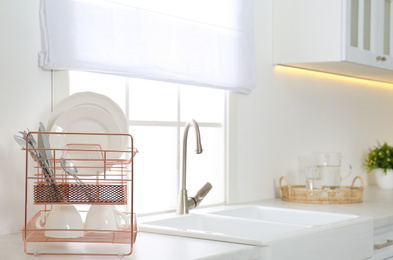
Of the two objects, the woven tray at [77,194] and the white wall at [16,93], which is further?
the white wall at [16,93]

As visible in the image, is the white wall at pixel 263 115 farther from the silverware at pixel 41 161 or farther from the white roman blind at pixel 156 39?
the silverware at pixel 41 161

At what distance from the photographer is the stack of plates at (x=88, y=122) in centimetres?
175

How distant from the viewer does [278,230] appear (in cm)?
209

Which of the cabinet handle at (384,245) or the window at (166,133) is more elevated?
the window at (166,133)

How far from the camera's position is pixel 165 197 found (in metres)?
2.39

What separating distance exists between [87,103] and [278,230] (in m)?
0.78

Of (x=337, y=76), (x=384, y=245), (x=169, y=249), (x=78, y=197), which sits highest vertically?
(x=337, y=76)

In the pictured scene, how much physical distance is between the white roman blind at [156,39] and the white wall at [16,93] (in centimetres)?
4

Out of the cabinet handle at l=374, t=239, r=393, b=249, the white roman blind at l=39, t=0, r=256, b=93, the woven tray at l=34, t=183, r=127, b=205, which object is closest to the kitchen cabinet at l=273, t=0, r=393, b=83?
the white roman blind at l=39, t=0, r=256, b=93

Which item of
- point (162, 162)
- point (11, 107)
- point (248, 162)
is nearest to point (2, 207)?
point (11, 107)

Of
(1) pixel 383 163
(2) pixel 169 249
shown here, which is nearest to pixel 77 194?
(2) pixel 169 249

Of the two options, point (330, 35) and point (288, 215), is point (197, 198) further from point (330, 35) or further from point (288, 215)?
point (330, 35)

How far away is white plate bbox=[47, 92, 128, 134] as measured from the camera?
70.3 inches

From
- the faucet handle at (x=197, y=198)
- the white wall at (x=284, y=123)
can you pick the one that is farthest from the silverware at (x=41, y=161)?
the white wall at (x=284, y=123)
